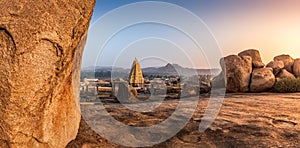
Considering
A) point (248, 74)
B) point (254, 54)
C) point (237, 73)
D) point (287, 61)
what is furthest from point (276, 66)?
point (237, 73)

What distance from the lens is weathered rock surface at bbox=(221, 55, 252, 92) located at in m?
12.6

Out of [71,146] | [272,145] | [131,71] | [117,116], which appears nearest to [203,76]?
[131,71]

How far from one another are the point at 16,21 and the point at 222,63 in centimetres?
1307

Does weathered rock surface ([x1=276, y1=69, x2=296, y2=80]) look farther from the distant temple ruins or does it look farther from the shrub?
the distant temple ruins

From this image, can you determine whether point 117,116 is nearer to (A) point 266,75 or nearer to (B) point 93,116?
(B) point 93,116

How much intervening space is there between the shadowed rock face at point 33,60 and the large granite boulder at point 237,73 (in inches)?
453

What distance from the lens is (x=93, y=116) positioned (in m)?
5.49

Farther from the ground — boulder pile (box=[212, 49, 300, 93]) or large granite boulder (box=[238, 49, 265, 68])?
large granite boulder (box=[238, 49, 265, 68])

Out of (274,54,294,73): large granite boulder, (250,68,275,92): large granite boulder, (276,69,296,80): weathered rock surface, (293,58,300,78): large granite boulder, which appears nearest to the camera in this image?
(250,68,275,92): large granite boulder

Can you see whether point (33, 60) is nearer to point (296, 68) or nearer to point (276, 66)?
point (276, 66)

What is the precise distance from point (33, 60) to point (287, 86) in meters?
12.7

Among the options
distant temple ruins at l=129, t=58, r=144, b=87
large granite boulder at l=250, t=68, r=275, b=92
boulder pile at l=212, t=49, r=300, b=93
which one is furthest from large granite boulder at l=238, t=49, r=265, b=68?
distant temple ruins at l=129, t=58, r=144, b=87

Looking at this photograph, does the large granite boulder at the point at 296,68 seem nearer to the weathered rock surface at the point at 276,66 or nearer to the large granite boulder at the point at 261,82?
the weathered rock surface at the point at 276,66

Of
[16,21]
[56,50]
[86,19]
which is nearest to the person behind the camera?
[16,21]
